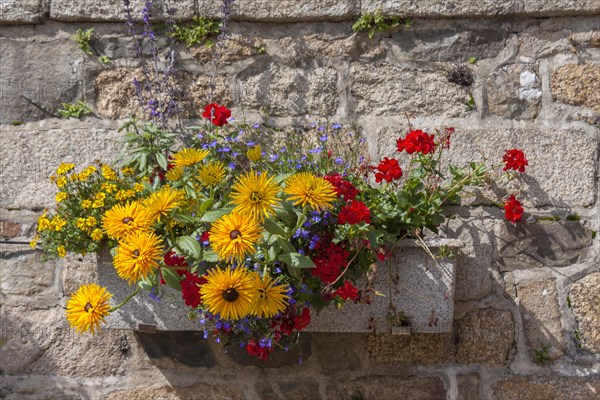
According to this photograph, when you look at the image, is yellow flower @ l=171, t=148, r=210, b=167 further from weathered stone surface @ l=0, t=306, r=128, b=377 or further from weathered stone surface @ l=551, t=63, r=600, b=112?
weathered stone surface @ l=551, t=63, r=600, b=112

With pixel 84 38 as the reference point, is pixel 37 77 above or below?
below

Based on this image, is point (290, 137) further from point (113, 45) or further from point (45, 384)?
point (45, 384)

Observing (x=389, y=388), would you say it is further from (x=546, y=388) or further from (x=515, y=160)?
(x=515, y=160)

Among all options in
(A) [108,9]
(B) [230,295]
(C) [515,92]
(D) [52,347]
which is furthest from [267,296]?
(A) [108,9]

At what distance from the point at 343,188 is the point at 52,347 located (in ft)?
4.53

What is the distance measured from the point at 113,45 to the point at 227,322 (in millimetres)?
1231

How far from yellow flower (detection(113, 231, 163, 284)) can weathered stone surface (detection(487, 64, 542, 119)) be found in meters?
1.41

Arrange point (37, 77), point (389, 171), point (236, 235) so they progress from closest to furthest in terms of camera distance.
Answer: point (236, 235) < point (389, 171) < point (37, 77)

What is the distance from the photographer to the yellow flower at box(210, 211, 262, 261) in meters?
1.80

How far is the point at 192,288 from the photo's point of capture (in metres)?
2.05

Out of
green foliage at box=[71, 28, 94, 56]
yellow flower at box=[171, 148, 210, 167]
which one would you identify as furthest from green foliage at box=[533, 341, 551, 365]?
green foliage at box=[71, 28, 94, 56]

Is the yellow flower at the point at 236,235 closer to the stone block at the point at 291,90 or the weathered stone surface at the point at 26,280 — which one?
the stone block at the point at 291,90

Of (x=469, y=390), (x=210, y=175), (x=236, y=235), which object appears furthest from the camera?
(x=469, y=390)

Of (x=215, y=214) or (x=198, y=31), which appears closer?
(x=215, y=214)
